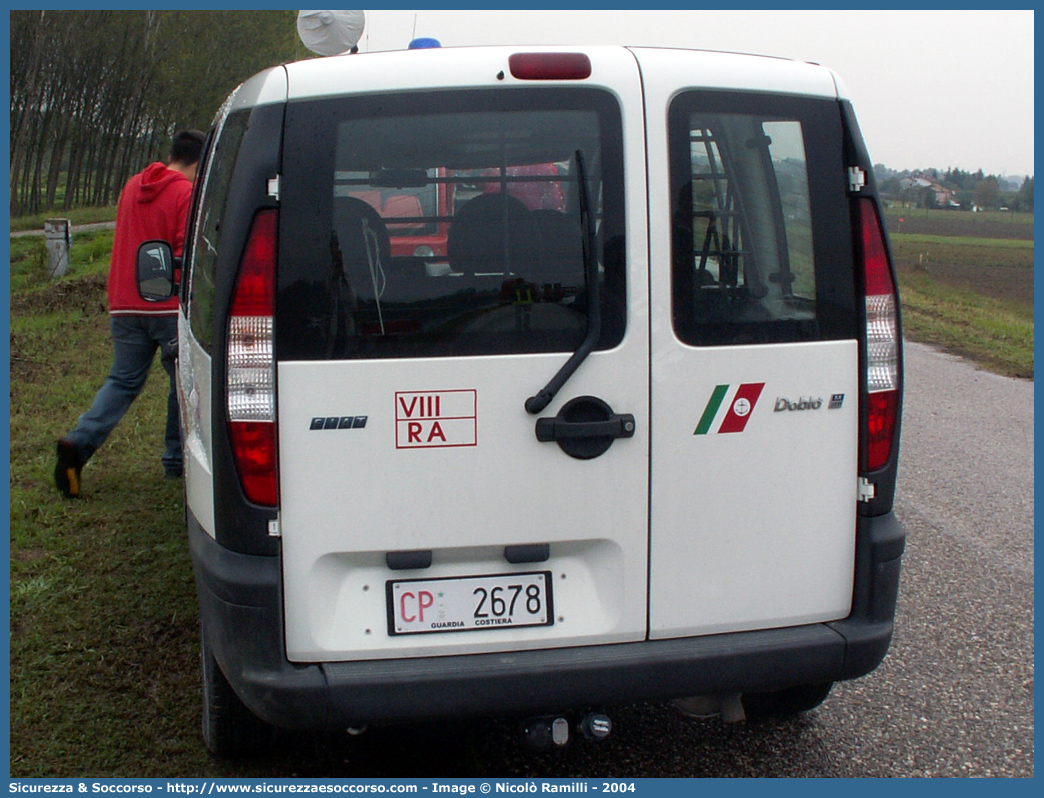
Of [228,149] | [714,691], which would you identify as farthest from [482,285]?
[714,691]

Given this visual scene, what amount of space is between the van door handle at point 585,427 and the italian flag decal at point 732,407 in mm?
195

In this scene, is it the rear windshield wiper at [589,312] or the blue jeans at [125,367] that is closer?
the rear windshield wiper at [589,312]

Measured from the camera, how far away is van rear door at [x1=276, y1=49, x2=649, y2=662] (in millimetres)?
2566

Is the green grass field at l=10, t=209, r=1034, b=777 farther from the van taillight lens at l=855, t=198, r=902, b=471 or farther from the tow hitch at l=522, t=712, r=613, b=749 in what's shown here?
the van taillight lens at l=855, t=198, r=902, b=471

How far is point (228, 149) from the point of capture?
2.83 metres

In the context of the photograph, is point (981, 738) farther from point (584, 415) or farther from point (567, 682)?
point (584, 415)

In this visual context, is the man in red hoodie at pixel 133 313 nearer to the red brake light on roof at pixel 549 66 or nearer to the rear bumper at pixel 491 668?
the rear bumper at pixel 491 668

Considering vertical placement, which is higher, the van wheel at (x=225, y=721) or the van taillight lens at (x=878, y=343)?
the van taillight lens at (x=878, y=343)

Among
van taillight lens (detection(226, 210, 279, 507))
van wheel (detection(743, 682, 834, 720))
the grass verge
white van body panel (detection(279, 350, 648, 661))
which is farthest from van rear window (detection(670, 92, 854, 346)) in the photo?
the grass verge

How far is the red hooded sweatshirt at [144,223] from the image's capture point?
217 inches

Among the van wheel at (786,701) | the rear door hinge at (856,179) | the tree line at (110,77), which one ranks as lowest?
the van wheel at (786,701)

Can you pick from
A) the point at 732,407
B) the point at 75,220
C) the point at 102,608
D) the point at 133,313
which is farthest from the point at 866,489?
the point at 75,220

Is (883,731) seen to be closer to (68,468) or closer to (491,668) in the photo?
(491,668)

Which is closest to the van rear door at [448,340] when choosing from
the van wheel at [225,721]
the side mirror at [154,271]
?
the van wheel at [225,721]
